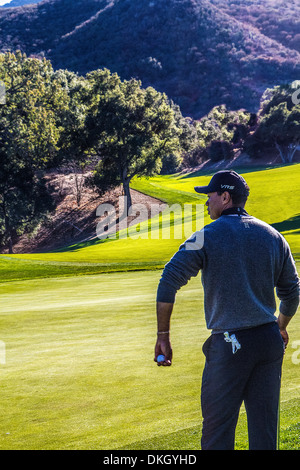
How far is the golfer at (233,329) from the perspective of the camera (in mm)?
3609

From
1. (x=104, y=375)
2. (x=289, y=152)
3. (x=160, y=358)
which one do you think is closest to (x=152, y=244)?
(x=104, y=375)

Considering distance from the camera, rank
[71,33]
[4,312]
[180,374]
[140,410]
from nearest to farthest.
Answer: [140,410], [180,374], [4,312], [71,33]

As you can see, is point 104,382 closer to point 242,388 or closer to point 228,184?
point 242,388

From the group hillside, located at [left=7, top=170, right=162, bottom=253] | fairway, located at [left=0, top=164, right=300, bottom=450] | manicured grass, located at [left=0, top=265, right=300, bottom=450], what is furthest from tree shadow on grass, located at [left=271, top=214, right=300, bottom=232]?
manicured grass, located at [left=0, top=265, right=300, bottom=450]

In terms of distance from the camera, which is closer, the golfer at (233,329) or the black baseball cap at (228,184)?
the golfer at (233,329)

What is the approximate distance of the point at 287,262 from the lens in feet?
13.1

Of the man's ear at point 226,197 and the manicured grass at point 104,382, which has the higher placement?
the man's ear at point 226,197

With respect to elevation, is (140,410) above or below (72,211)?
above

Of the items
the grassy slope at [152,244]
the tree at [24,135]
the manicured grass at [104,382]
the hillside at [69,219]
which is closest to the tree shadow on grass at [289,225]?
the grassy slope at [152,244]

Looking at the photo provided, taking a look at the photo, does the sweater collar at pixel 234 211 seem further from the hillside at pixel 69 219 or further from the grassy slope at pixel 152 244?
the hillside at pixel 69 219

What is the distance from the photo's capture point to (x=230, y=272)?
3648 millimetres
